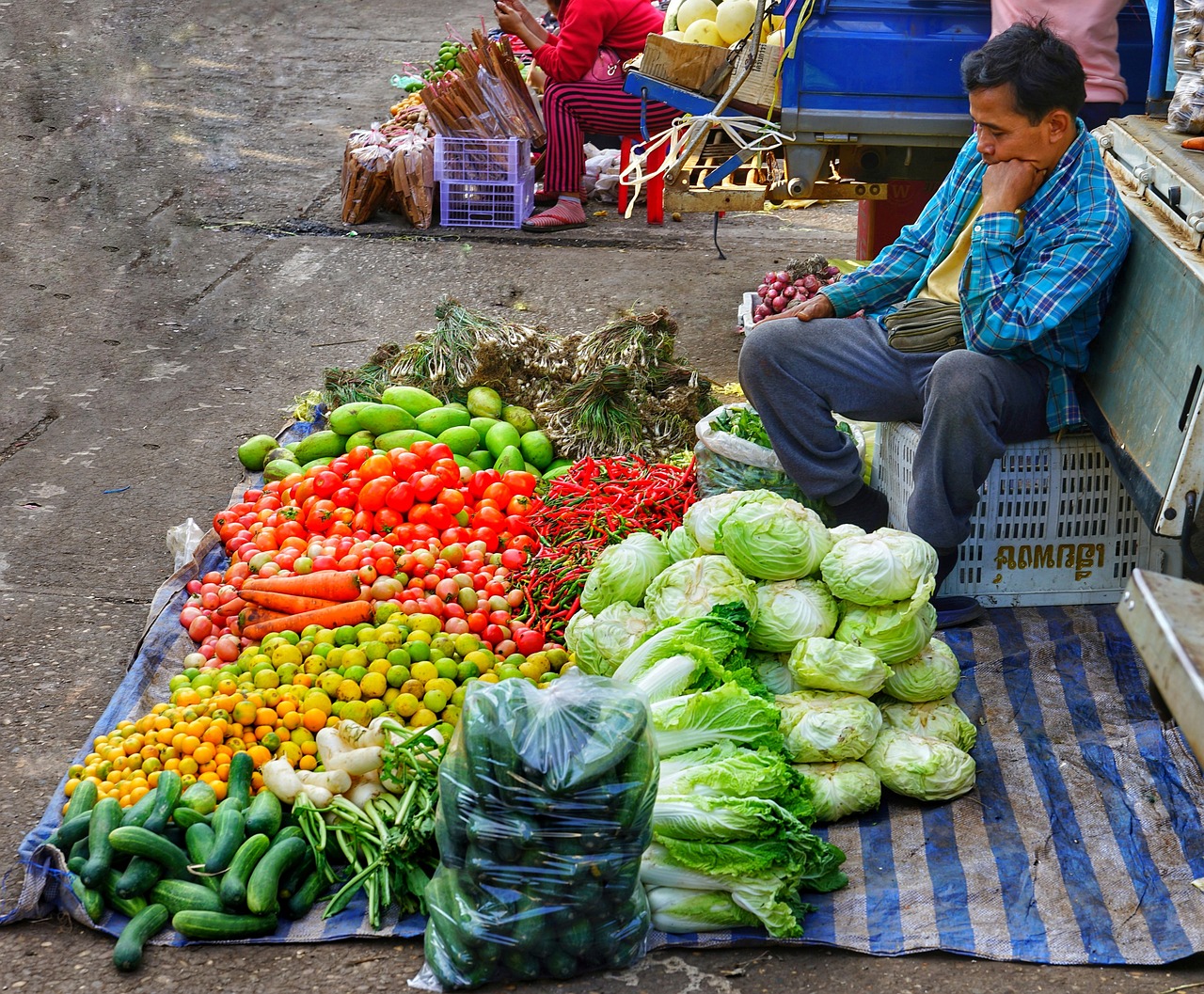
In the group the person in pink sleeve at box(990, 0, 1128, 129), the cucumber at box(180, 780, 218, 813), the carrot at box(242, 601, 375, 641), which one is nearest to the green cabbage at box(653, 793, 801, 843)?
the cucumber at box(180, 780, 218, 813)

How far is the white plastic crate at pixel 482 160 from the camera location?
7.50 m

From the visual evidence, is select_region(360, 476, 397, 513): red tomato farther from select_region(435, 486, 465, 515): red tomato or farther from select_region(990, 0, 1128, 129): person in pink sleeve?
select_region(990, 0, 1128, 129): person in pink sleeve

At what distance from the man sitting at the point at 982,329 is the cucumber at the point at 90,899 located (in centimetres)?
226

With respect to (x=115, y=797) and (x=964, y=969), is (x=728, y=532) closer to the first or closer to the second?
(x=964, y=969)

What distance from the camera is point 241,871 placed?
268 cm

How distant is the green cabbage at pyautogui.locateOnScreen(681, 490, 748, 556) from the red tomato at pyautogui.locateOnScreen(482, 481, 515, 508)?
103 centimetres

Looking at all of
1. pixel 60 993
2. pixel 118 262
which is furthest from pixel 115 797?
pixel 118 262

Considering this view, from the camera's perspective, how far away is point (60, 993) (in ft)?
8.38

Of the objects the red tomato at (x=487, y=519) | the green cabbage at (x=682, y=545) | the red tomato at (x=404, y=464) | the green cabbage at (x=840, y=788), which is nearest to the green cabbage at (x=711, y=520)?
the green cabbage at (x=682, y=545)

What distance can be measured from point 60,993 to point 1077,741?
253 centimetres

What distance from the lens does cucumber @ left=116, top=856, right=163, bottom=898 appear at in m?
2.66

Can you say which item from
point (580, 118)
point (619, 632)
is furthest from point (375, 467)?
point (580, 118)

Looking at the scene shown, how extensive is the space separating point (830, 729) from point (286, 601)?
169 centimetres

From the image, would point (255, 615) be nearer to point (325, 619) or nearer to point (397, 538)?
point (325, 619)
